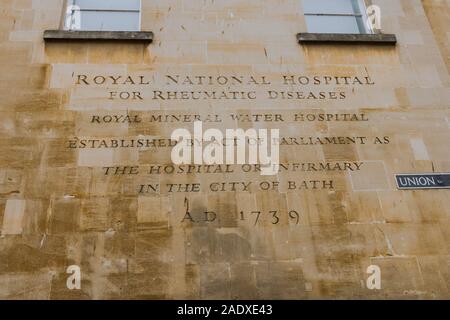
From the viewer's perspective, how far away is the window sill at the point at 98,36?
898 cm

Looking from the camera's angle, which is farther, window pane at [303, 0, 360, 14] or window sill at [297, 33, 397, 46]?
window pane at [303, 0, 360, 14]

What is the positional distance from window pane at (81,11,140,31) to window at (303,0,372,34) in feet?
12.3

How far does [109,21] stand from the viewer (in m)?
9.88

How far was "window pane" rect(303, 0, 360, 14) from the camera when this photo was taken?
10.5m

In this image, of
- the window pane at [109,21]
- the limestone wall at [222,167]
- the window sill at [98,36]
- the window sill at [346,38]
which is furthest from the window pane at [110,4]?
the window sill at [346,38]

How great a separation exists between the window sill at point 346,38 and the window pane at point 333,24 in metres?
0.67

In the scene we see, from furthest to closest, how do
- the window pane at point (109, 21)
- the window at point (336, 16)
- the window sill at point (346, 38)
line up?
the window at point (336, 16), the window pane at point (109, 21), the window sill at point (346, 38)

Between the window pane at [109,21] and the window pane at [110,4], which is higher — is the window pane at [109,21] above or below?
below

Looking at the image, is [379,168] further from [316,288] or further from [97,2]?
[97,2]

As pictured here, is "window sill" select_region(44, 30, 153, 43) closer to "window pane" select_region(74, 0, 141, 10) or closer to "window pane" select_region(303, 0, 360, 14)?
"window pane" select_region(74, 0, 141, 10)

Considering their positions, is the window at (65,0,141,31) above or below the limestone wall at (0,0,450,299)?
above

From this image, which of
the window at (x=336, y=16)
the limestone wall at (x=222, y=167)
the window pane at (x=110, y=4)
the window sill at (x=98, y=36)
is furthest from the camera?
the window at (x=336, y=16)

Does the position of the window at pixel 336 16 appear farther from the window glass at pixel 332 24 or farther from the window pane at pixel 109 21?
the window pane at pixel 109 21

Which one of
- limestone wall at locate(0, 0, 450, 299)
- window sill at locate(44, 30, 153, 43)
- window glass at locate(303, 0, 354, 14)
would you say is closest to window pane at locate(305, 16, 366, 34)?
window glass at locate(303, 0, 354, 14)
